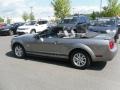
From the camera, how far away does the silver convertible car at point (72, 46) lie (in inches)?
298

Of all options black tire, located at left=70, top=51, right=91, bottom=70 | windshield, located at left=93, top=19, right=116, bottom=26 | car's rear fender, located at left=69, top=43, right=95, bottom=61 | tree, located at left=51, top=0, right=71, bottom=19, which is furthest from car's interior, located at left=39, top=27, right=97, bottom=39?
tree, located at left=51, top=0, right=71, bottom=19

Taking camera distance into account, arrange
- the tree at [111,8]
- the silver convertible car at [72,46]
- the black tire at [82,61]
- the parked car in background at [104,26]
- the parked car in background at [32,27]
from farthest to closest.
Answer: the tree at [111,8], the parked car in background at [32,27], the parked car in background at [104,26], the black tire at [82,61], the silver convertible car at [72,46]

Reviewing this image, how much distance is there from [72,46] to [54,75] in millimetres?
1411

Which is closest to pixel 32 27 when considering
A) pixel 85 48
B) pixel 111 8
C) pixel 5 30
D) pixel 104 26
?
pixel 5 30

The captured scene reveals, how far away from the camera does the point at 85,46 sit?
7.73 metres

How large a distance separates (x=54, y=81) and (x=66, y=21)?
1556 cm

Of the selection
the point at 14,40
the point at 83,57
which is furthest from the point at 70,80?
the point at 14,40

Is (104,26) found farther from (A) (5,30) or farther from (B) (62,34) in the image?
(A) (5,30)

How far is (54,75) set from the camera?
23.1ft

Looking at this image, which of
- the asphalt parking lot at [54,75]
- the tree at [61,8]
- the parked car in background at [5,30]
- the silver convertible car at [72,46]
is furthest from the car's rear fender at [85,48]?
the tree at [61,8]

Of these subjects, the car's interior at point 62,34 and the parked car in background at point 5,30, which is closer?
the car's interior at point 62,34

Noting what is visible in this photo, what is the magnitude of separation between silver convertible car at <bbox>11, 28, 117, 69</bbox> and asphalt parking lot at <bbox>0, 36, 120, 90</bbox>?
37 centimetres

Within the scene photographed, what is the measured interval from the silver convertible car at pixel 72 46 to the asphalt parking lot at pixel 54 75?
0.37 m

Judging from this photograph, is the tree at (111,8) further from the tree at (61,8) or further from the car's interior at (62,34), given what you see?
the car's interior at (62,34)
